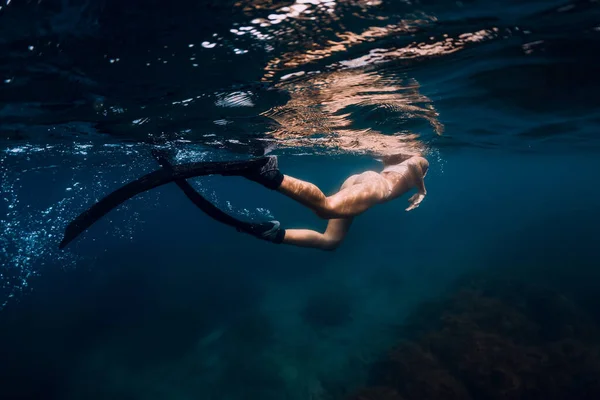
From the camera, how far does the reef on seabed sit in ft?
37.0

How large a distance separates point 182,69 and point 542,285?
82.9 ft

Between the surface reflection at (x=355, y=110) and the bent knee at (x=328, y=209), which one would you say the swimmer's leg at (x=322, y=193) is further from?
the surface reflection at (x=355, y=110)

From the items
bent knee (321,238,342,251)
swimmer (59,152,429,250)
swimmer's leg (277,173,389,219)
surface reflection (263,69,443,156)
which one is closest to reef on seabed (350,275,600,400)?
bent knee (321,238,342,251)

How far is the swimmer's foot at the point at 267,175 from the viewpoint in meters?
4.93

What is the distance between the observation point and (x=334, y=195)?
6.21 metres

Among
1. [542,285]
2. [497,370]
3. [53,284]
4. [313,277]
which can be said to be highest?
[497,370]

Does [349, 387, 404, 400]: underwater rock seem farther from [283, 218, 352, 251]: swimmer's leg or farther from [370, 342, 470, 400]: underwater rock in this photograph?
[283, 218, 352, 251]: swimmer's leg

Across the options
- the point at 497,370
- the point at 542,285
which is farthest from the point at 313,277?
the point at 497,370

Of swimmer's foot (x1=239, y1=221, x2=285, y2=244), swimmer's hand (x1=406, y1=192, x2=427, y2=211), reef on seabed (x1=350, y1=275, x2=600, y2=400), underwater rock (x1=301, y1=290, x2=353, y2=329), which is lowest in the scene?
underwater rock (x1=301, y1=290, x2=353, y2=329)

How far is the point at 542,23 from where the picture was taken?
6035 mm

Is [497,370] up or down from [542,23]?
down

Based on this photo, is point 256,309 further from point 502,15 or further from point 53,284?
point 53,284

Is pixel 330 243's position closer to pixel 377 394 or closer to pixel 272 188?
pixel 272 188

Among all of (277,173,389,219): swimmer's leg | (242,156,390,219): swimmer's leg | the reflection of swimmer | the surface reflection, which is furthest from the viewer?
the surface reflection
